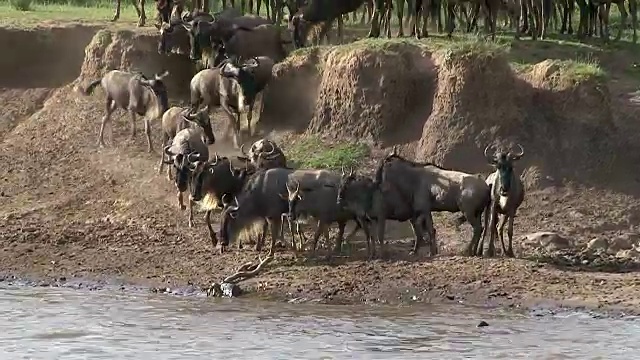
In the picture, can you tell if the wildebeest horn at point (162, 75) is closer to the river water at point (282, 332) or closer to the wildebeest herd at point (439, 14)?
the wildebeest herd at point (439, 14)

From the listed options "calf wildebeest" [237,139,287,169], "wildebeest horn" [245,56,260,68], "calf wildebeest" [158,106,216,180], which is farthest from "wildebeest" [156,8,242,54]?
"calf wildebeest" [237,139,287,169]

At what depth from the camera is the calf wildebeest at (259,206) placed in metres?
17.7

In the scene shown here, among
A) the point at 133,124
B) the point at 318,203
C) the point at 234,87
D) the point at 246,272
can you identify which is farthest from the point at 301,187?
the point at 133,124

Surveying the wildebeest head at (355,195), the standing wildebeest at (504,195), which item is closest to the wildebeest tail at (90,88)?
the wildebeest head at (355,195)

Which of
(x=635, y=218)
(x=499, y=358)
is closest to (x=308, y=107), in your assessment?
(x=635, y=218)

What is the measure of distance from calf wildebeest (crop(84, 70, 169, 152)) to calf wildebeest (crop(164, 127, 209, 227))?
124 centimetres

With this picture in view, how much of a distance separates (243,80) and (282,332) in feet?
24.4

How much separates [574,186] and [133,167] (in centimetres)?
596

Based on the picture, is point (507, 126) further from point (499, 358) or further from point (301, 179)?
point (499, 358)

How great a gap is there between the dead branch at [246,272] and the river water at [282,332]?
0.46m

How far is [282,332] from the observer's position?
14547mm

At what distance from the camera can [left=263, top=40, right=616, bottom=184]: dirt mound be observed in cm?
1970

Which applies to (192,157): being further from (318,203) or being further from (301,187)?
(318,203)

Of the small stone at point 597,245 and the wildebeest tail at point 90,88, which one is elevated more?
the wildebeest tail at point 90,88
